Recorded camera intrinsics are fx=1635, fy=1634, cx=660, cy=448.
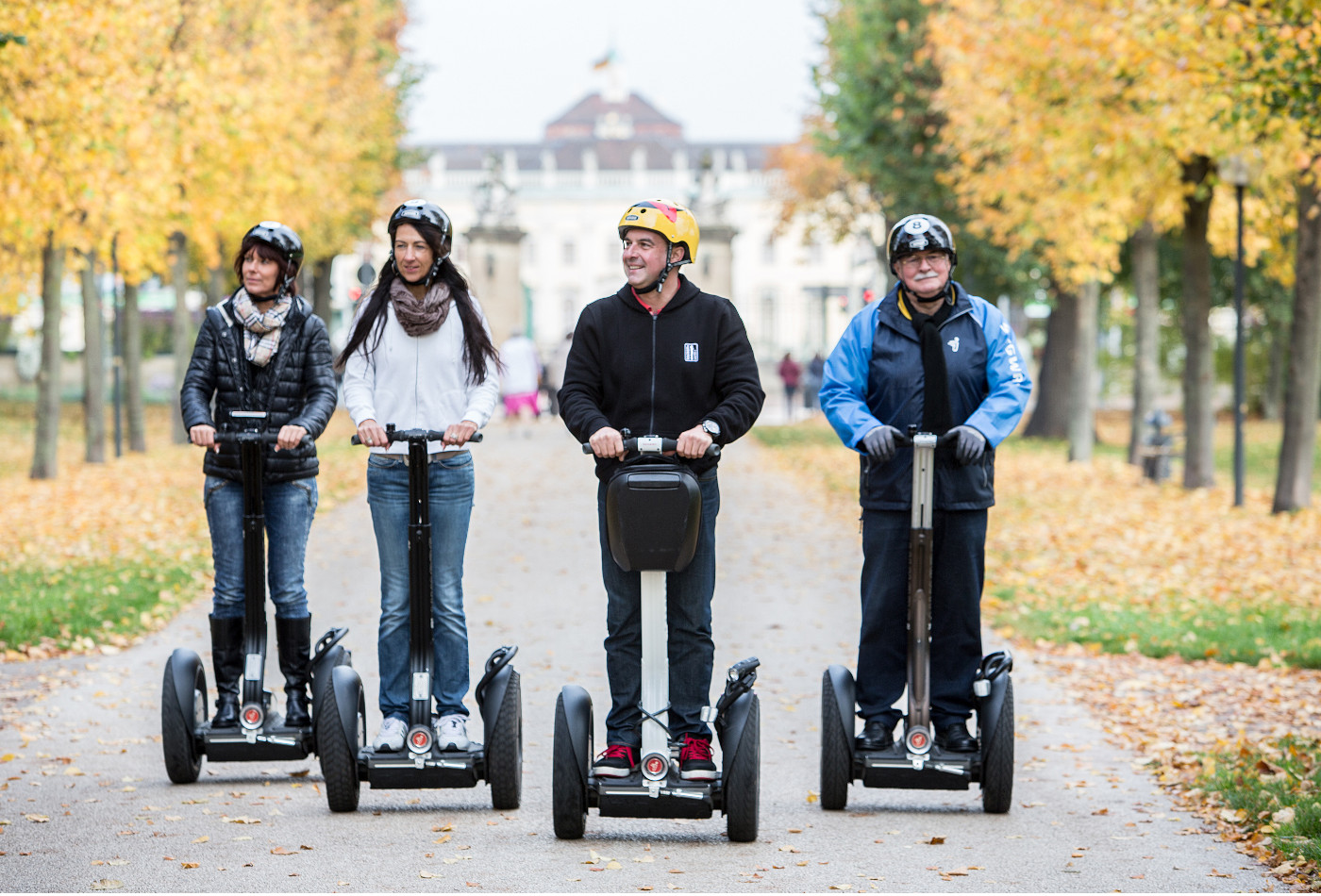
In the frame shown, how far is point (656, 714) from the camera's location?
16.9 feet

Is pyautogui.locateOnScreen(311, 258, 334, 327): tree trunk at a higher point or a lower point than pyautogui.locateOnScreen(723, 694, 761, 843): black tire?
higher

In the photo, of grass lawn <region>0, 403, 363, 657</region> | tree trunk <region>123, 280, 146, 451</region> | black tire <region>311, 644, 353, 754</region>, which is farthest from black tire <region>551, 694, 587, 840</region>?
tree trunk <region>123, 280, 146, 451</region>

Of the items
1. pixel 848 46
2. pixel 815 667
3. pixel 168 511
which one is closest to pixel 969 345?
pixel 815 667

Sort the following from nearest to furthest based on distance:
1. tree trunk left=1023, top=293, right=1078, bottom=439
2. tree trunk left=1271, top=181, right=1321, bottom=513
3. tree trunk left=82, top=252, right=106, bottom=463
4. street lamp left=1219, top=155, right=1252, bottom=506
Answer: tree trunk left=1271, top=181, right=1321, bottom=513, street lamp left=1219, top=155, right=1252, bottom=506, tree trunk left=82, top=252, right=106, bottom=463, tree trunk left=1023, top=293, right=1078, bottom=439

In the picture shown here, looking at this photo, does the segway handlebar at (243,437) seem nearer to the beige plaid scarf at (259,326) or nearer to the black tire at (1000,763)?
the beige plaid scarf at (259,326)

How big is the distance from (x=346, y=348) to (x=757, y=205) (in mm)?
94926

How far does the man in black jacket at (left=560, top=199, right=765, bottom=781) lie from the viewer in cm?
520

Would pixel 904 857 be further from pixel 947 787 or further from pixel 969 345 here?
pixel 969 345

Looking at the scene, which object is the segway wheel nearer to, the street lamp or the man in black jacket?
the man in black jacket

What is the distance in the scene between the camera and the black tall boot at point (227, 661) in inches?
237

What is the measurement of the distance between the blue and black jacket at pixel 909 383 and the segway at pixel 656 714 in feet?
2.50

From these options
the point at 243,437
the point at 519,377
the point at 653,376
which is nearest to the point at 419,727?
the point at 243,437

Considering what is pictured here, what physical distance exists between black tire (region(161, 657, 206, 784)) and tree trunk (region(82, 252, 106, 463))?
53.3 feet

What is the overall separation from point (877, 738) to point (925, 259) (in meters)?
1.65
